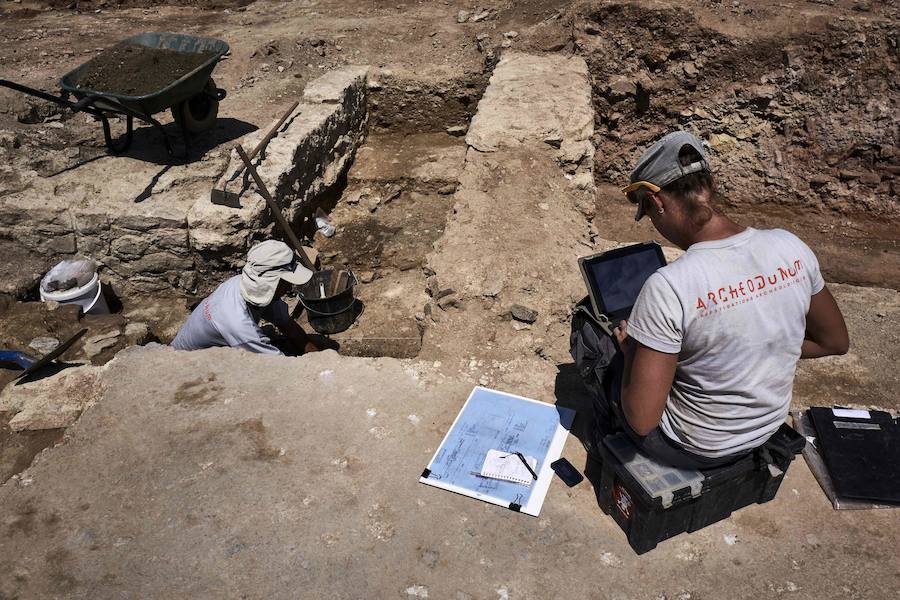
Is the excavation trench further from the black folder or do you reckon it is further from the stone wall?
the black folder

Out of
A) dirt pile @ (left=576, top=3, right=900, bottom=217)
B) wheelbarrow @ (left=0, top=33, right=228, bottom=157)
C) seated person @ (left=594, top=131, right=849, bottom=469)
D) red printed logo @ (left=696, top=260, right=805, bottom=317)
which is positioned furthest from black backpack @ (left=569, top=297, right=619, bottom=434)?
dirt pile @ (left=576, top=3, right=900, bottom=217)

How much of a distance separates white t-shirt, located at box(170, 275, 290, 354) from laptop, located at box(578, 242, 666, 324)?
203 centimetres

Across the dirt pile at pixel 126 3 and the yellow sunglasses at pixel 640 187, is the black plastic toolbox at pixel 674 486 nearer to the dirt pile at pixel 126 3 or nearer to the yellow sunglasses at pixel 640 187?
the yellow sunglasses at pixel 640 187

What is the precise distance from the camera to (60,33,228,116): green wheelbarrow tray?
214 inches

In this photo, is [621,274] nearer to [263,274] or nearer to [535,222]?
[535,222]

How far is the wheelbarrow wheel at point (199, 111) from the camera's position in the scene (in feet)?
19.5

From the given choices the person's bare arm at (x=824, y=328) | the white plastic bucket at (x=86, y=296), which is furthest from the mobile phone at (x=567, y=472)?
the white plastic bucket at (x=86, y=296)

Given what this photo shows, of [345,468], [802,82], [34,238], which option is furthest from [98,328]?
[802,82]

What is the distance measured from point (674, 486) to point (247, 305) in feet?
8.68

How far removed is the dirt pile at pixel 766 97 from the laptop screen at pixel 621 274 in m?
5.15

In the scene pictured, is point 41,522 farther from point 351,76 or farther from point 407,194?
point 351,76

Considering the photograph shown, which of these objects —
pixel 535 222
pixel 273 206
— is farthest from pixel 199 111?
pixel 535 222

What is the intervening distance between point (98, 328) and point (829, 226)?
759cm

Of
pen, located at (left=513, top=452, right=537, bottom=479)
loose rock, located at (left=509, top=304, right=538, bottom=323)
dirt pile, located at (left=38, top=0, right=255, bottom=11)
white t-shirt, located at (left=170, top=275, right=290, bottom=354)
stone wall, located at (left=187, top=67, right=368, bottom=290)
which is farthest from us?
dirt pile, located at (left=38, top=0, right=255, bottom=11)
